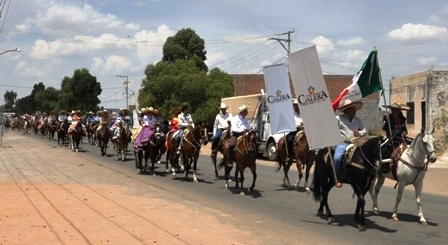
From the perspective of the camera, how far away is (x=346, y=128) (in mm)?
11070

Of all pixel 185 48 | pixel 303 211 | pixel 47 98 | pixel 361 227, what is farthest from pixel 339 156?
pixel 47 98

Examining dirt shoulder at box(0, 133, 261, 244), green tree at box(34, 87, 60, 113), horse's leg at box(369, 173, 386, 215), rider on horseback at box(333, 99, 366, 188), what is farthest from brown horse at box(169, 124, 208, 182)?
green tree at box(34, 87, 60, 113)

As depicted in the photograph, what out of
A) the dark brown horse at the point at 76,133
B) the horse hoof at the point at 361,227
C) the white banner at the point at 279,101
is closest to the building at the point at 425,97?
the white banner at the point at 279,101

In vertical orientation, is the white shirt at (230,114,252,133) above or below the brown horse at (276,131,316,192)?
above

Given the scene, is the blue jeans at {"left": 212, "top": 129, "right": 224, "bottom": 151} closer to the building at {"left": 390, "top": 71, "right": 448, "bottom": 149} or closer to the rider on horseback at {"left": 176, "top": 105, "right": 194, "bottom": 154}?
the rider on horseback at {"left": 176, "top": 105, "right": 194, "bottom": 154}

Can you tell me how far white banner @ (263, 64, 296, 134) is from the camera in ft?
60.5

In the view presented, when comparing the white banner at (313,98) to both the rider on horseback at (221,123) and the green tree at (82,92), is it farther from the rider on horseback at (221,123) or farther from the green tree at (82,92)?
the green tree at (82,92)

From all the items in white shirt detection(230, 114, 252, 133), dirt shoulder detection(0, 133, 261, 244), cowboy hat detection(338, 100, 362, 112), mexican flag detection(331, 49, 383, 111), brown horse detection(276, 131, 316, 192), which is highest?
mexican flag detection(331, 49, 383, 111)

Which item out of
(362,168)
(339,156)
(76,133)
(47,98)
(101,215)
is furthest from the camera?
(47,98)

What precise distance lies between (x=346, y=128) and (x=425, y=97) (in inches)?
1003

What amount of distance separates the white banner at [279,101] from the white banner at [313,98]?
6600 millimetres

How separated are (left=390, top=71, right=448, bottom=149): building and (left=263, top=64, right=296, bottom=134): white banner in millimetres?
12140

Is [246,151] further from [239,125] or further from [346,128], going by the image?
[346,128]

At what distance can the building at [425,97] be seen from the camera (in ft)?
110
